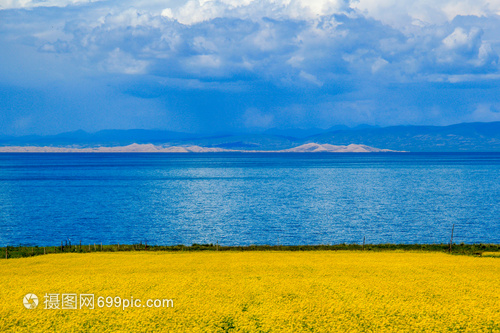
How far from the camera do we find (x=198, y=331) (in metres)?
20.8

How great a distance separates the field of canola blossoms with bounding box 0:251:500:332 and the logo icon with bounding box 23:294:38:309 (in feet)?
0.79

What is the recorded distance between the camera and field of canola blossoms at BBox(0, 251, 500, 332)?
70.4 feet

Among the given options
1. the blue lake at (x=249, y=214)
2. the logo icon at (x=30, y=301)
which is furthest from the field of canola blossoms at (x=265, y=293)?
the blue lake at (x=249, y=214)

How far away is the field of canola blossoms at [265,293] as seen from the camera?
70.4ft

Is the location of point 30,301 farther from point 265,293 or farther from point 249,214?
point 249,214

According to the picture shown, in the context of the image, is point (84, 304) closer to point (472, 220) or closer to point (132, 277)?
point (132, 277)

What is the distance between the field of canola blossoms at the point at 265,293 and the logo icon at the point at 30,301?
24cm

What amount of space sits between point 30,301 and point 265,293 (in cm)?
1171

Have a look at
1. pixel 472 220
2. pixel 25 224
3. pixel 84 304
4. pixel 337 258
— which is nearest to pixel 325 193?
pixel 472 220

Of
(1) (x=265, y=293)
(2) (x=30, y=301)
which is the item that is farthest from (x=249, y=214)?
(2) (x=30, y=301)

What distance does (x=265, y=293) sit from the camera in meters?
25.8

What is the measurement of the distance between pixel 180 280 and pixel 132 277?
122 inches

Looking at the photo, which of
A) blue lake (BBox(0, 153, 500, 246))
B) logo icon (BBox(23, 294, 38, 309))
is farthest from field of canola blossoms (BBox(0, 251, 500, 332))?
blue lake (BBox(0, 153, 500, 246))

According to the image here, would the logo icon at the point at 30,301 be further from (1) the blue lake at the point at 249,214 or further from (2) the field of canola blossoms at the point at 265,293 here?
(1) the blue lake at the point at 249,214
